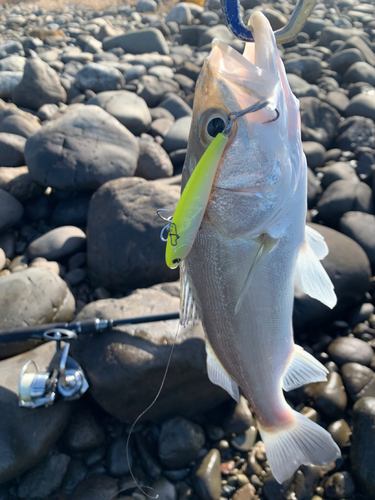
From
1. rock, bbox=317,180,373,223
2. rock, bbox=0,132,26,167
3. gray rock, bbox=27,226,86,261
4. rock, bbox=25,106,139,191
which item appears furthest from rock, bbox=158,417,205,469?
rock, bbox=0,132,26,167

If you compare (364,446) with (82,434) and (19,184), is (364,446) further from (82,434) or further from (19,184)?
(19,184)

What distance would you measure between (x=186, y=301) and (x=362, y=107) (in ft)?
22.0

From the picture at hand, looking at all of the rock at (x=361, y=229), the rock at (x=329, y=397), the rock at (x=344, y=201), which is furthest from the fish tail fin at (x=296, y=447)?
the rock at (x=344, y=201)

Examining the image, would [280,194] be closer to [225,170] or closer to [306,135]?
[225,170]

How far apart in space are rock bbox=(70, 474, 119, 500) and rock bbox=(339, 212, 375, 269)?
352 centimetres

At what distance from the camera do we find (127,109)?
6.41 metres

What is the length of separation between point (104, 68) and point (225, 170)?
769cm

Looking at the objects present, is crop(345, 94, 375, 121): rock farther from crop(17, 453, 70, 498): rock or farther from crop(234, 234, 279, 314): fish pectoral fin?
crop(17, 453, 70, 498): rock

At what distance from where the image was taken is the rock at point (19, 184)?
4832mm

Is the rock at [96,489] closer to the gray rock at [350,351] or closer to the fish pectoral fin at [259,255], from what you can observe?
the fish pectoral fin at [259,255]

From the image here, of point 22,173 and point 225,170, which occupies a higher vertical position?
point 225,170

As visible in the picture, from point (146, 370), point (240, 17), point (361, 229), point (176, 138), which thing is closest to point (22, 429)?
point (146, 370)

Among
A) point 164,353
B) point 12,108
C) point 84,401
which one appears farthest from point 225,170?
point 12,108

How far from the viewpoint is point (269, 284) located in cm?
180
